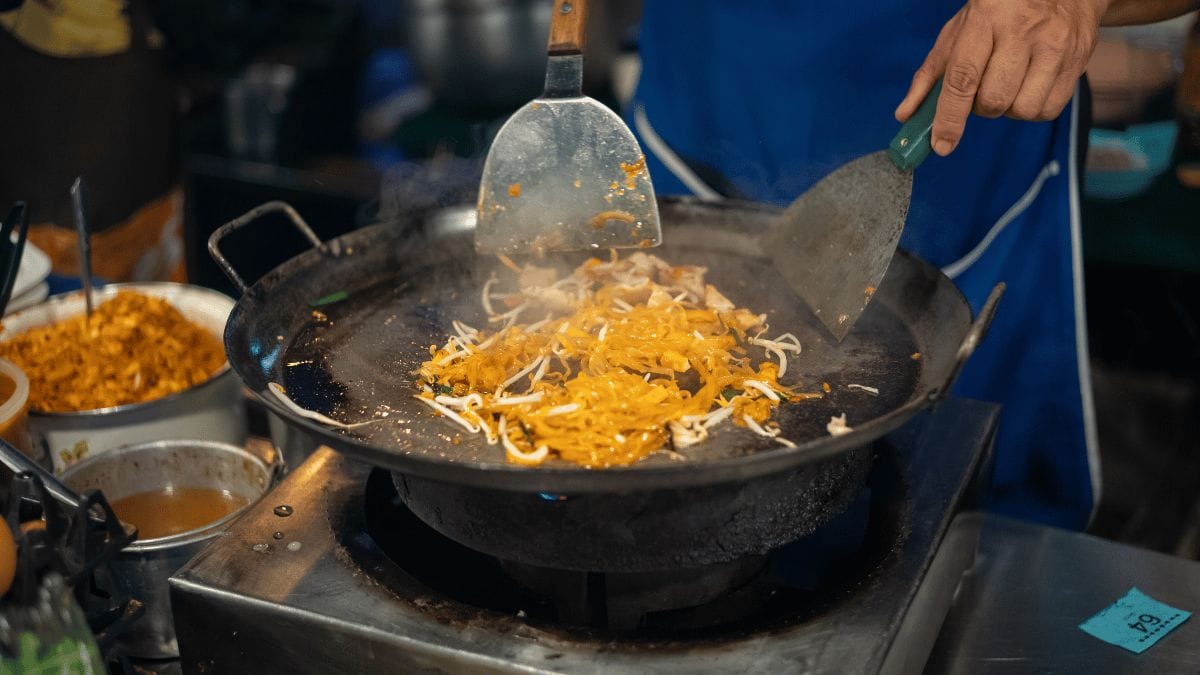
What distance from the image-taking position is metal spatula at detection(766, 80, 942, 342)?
6.56 feet

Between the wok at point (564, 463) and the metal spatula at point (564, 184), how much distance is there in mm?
225

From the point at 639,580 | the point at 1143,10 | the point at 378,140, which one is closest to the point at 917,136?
the point at 1143,10

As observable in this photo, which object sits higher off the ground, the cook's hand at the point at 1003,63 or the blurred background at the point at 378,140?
the cook's hand at the point at 1003,63

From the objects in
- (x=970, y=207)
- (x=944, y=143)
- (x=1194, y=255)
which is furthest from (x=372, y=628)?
(x=1194, y=255)

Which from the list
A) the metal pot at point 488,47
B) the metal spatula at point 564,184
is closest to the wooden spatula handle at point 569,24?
the metal spatula at point 564,184

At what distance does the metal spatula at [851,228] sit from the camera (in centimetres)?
200

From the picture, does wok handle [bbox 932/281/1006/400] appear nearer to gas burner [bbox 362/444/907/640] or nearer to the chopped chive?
gas burner [bbox 362/444/907/640]

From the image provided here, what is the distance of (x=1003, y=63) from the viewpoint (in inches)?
75.6

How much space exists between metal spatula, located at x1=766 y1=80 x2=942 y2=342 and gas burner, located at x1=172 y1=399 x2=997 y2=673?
352mm

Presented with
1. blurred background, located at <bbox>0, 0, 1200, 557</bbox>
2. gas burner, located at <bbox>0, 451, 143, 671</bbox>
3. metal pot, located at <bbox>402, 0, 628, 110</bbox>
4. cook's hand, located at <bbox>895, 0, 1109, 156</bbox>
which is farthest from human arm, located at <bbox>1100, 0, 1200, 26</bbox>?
metal pot, located at <bbox>402, 0, 628, 110</bbox>

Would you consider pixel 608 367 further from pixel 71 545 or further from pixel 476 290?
pixel 71 545

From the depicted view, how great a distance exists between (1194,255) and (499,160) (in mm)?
3303

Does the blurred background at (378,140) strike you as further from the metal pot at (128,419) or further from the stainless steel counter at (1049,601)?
the stainless steel counter at (1049,601)

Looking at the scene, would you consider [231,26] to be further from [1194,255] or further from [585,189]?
[1194,255]
